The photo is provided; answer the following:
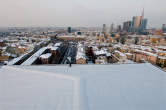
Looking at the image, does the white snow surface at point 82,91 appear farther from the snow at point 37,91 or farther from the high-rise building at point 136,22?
the high-rise building at point 136,22

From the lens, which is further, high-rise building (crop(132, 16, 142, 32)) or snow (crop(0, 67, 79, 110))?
high-rise building (crop(132, 16, 142, 32))

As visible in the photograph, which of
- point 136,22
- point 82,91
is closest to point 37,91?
point 82,91

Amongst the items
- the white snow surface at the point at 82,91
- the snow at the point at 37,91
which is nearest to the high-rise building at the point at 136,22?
the white snow surface at the point at 82,91

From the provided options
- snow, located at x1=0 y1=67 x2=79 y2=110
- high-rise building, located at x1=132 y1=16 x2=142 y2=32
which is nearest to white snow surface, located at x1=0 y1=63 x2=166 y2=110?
snow, located at x1=0 y1=67 x2=79 y2=110

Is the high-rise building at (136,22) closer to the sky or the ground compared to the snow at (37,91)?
closer to the sky

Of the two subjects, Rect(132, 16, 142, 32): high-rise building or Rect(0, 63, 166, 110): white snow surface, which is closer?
Rect(0, 63, 166, 110): white snow surface

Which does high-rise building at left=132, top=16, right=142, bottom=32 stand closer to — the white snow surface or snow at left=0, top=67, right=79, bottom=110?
the white snow surface

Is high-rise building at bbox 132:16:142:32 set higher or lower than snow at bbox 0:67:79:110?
higher

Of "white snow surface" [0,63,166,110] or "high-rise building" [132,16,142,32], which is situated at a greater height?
"high-rise building" [132,16,142,32]

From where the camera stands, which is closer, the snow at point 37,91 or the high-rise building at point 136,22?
the snow at point 37,91

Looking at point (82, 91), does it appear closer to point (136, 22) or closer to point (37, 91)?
point (37, 91)

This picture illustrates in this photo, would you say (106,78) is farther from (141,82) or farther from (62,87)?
(62,87)
